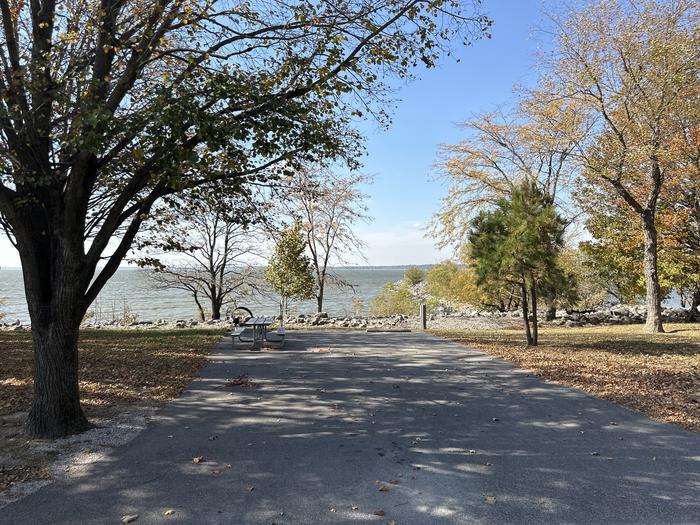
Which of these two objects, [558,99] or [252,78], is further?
[558,99]

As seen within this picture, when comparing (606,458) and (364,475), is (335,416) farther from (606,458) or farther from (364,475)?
(606,458)

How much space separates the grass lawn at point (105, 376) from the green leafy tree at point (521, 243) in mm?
6949

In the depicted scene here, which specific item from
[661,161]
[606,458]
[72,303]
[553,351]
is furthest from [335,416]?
[661,161]

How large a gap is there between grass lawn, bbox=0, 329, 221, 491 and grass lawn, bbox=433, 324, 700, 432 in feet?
20.6

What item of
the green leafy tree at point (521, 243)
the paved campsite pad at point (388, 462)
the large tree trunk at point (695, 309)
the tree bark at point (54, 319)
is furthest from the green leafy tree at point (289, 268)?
the large tree trunk at point (695, 309)

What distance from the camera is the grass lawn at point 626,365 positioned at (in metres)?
6.31

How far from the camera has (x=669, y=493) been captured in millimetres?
3643

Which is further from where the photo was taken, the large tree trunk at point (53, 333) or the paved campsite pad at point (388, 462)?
the large tree trunk at point (53, 333)

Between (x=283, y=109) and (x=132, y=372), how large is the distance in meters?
5.66

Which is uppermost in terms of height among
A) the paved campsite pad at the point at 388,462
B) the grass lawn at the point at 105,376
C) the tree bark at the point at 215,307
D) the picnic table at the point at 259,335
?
the tree bark at the point at 215,307

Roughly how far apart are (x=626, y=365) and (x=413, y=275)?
32.4m

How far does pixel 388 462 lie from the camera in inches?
170

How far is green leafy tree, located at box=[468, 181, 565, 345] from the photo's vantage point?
36.3ft

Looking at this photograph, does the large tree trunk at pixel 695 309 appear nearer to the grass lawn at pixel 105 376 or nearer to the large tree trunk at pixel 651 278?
the large tree trunk at pixel 651 278
